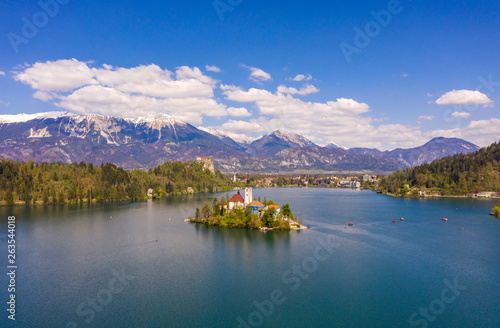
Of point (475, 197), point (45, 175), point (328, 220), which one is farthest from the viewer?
point (475, 197)

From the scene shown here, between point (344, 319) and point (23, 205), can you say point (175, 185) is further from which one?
point (344, 319)

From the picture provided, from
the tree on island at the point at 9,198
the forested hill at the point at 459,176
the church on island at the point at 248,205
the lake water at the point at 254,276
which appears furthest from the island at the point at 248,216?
the forested hill at the point at 459,176

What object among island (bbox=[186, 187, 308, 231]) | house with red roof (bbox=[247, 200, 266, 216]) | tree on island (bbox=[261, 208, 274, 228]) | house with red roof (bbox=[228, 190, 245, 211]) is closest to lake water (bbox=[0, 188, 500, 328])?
island (bbox=[186, 187, 308, 231])

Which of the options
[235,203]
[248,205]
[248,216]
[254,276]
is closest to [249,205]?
[248,205]

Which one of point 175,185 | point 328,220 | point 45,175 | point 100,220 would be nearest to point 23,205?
point 45,175

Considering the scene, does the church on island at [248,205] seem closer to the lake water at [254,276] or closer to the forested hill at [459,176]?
the lake water at [254,276]

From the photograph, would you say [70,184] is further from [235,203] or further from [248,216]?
[248,216]

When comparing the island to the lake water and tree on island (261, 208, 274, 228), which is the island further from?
the lake water
